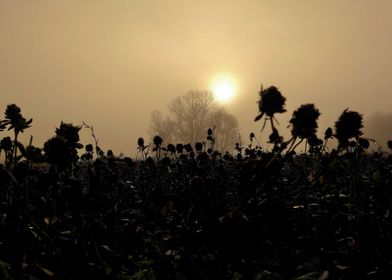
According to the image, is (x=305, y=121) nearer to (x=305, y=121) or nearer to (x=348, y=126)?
(x=305, y=121)

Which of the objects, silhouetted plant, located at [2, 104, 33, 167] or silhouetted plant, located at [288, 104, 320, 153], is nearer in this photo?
silhouetted plant, located at [288, 104, 320, 153]

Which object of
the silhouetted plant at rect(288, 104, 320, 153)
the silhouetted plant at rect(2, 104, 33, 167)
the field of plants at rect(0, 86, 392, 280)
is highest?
the silhouetted plant at rect(2, 104, 33, 167)

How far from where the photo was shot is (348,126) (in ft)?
16.3

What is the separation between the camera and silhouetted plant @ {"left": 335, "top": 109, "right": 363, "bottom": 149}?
493cm

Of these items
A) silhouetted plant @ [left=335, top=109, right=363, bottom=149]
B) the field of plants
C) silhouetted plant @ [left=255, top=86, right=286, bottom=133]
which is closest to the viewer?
the field of plants

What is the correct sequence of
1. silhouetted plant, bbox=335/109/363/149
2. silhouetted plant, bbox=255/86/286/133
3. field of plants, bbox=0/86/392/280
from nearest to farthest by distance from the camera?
1. field of plants, bbox=0/86/392/280
2. silhouetted plant, bbox=255/86/286/133
3. silhouetted plant, bbox=335/109/363/149

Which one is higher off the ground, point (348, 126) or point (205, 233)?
point (348, 126)

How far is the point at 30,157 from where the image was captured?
4.95m

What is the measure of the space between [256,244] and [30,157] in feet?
9.63

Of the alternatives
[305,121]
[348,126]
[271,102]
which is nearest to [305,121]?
[305,121]

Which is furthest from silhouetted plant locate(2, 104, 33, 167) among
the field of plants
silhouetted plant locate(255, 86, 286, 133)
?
silhouetted plant locate(255, 86, 286, 133)

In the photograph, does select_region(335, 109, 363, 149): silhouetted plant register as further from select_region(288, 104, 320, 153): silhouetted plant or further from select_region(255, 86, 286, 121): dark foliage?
select_region(255, 86, 286, 121): dark foliage

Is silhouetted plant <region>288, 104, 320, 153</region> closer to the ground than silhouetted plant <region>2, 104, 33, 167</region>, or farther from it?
closer to the ground

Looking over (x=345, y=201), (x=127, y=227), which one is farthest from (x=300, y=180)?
(x=127, y=227)
